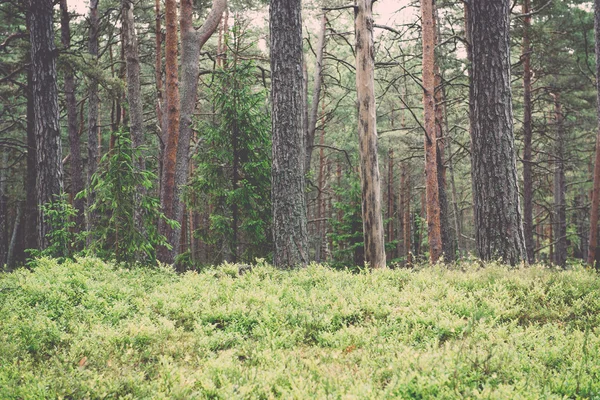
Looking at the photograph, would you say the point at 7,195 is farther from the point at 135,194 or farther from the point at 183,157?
the point at 135,194

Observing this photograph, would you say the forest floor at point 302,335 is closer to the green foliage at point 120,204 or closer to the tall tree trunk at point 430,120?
the green foliage at point 120,204

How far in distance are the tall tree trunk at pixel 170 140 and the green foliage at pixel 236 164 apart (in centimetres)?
90

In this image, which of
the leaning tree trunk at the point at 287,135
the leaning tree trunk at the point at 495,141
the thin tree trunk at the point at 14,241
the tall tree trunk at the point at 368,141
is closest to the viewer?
the leaning tree trunk at the point at 495,141

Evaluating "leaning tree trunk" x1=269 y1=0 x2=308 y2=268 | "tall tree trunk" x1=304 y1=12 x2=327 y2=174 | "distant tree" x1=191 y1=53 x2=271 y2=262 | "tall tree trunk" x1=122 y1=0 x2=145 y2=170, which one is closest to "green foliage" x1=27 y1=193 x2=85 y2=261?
"tall tree trunk" x1=122 y1=0 x2=145 y2=170

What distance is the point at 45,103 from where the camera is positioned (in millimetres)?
10727

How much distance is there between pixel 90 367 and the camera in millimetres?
4035

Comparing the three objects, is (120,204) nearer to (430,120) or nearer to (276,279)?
(276,279)

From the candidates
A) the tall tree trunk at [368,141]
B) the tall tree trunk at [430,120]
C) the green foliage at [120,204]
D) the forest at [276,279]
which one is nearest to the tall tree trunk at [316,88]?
the forest at [276,279]

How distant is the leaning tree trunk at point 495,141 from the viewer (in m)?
7.61

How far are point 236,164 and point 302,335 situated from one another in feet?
21.3

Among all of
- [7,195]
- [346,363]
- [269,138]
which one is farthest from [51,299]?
[7,195]

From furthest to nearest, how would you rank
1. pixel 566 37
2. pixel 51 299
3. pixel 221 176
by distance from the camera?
pixel 566 37 < pixel 221 176 < pixel 51 299

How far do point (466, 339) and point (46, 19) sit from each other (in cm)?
1204

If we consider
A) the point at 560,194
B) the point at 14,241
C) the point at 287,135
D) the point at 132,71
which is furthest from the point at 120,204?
the point at 14,241
